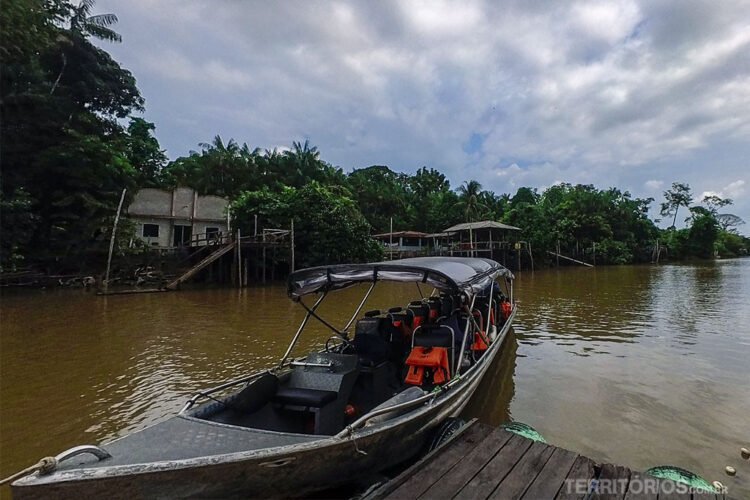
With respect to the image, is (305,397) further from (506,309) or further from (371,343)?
(506,309)

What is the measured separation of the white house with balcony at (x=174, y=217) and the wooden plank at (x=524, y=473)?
22697 millimetres

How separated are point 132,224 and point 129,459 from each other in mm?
22110

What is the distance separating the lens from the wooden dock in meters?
2.79

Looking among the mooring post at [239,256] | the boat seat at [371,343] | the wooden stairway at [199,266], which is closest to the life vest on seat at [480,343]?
the boat seat at [371,343]

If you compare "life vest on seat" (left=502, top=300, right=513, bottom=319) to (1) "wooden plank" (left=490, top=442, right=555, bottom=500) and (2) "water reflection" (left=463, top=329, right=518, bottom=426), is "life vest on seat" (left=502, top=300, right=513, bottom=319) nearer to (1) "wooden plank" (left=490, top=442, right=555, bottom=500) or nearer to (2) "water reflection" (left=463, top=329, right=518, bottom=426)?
(2) "water reflection" (left=463, top=329, right=518, bottom=426)

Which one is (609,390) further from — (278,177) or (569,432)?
(278,177)

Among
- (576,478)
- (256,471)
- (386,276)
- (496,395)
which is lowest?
(496,395)

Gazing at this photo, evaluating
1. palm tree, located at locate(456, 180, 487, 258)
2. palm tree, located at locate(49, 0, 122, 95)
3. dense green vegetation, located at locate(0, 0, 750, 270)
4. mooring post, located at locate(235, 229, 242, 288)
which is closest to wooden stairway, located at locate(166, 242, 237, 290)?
mooring post, located at locate(235, 229, 242, 288)

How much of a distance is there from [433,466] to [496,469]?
1.64ft

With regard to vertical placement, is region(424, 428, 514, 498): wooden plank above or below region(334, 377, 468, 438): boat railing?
below

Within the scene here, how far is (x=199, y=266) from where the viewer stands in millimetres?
19531

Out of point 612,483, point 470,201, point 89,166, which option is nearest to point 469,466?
point 612,483

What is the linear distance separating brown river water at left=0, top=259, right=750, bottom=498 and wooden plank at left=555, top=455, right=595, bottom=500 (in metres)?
1.50

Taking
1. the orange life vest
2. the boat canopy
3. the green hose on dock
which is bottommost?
the green hose on dock
